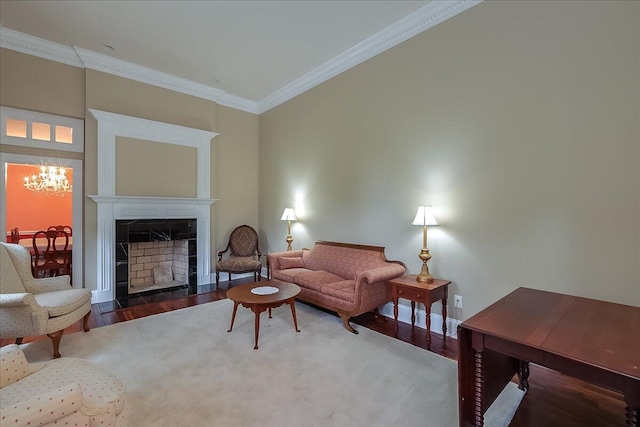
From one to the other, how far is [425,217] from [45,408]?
2913 mm

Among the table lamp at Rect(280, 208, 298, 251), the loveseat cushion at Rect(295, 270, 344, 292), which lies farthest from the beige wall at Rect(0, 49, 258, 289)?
the loveseat cushion at Rect(295, 270, 344, 292)

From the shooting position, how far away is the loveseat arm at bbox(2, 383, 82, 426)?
1.06 m

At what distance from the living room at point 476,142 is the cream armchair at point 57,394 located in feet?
9.51

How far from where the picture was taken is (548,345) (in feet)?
4.39

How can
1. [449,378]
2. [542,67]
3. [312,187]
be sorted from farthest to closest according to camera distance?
[312,187]
[542,67]
[449,378]

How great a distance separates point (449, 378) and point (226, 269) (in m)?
3.65

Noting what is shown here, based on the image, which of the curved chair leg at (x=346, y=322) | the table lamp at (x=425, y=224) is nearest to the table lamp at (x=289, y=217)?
the curved chair leg at (x=346, y=322)

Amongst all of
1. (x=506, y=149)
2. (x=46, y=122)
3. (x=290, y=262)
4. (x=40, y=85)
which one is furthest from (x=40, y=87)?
(x=506, y=149)

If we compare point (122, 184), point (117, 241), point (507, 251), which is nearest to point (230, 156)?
point (122, 184)

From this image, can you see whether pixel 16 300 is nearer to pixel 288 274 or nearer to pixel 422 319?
pixel 288 274

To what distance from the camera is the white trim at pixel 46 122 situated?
371 centimetres

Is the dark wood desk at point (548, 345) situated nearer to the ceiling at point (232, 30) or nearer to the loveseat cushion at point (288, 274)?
the loveseat cushion at point (288, 274)

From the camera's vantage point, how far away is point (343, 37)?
3.64m

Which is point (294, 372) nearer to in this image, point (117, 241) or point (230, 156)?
point (117, 241)
